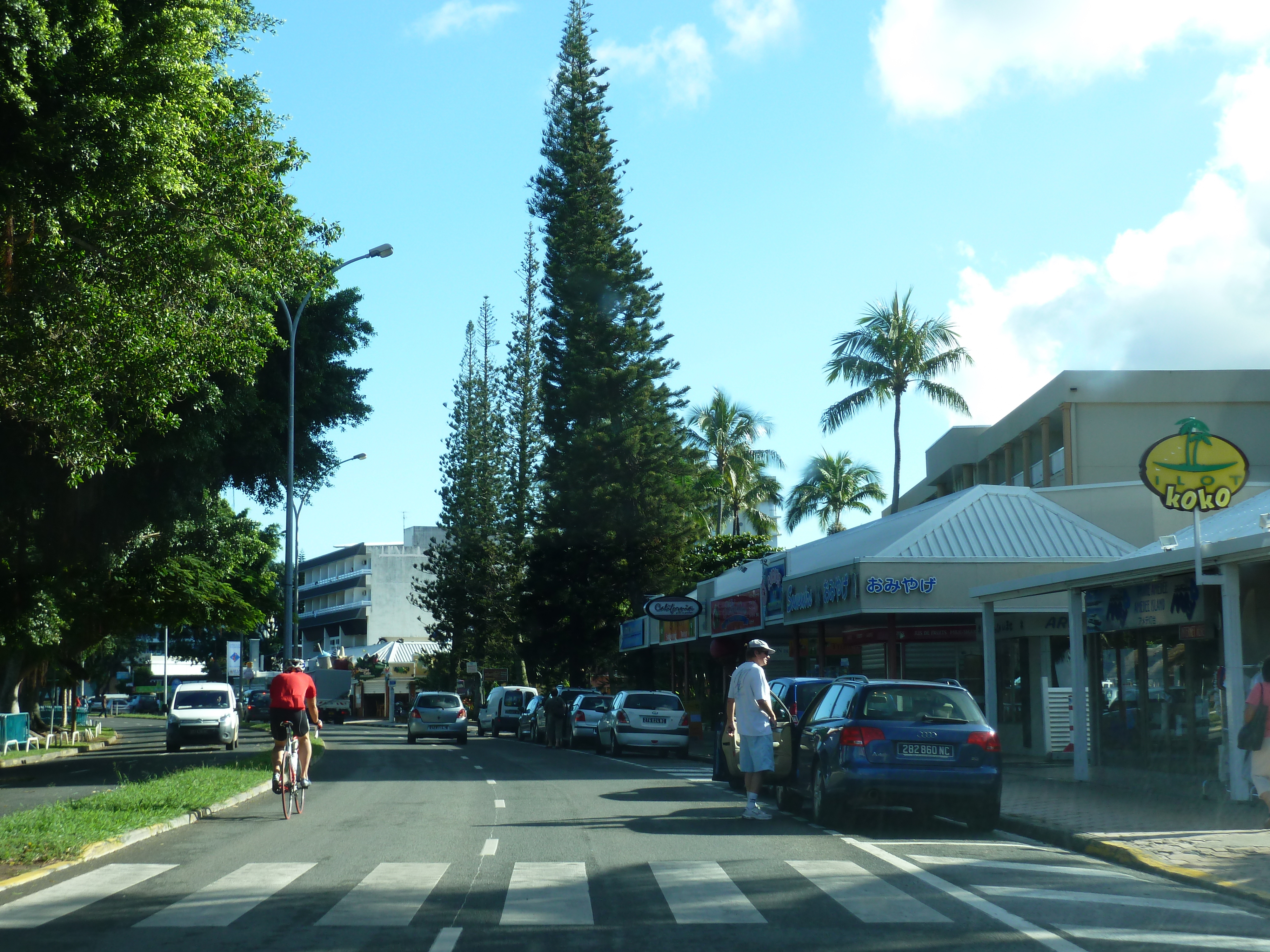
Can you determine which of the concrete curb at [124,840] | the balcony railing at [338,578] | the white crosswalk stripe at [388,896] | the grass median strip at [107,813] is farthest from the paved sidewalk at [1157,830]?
the balcony railing at [338,578]

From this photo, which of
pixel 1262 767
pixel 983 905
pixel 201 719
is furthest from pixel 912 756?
pixel 201 719

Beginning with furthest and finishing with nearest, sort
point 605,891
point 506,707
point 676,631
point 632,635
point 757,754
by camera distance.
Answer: point 506,707 < point 632,635 < point 676,631 < point 757,754 < point 605,891

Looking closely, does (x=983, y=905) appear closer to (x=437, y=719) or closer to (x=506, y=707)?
(x=437, y=719)

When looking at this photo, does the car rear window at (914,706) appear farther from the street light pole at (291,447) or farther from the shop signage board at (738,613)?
the shop signage board at (738,613)

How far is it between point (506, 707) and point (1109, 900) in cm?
4122

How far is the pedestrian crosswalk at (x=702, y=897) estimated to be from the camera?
8.04 m

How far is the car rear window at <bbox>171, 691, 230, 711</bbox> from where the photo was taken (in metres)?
35.8

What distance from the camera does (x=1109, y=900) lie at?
9133 mm

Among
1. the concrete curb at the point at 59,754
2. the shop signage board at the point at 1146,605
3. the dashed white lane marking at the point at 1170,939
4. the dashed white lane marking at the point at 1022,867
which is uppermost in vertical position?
the shop signage board at the point at 1146,605

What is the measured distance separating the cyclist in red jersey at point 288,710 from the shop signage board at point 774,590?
16.4m

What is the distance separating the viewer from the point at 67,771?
27.0 m

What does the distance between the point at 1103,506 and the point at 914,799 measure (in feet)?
56.5

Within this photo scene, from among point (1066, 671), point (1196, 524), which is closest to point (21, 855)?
point (1196, 524)

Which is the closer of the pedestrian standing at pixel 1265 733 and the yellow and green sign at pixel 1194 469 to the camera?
the pedestrian standing at pixel 1265 733
